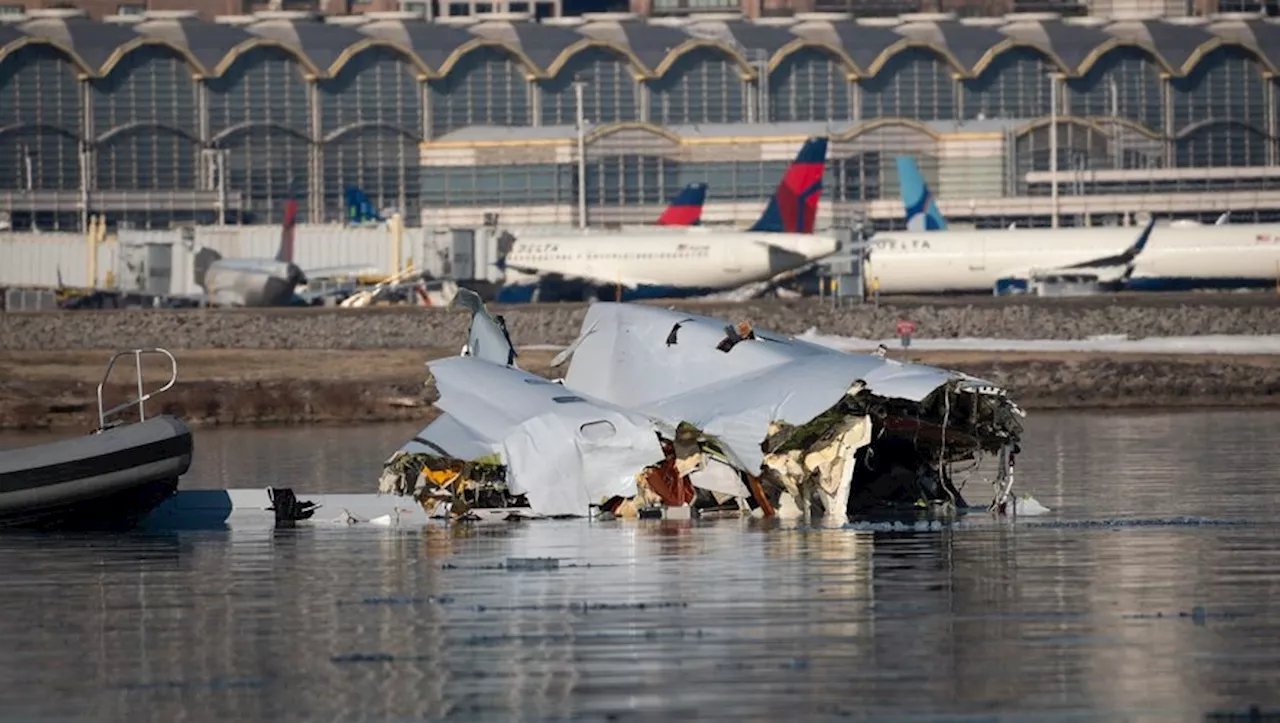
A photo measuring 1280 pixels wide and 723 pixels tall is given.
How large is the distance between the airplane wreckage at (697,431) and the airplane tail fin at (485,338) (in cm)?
126

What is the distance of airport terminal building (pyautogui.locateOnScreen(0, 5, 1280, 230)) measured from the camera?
15188 centimetres

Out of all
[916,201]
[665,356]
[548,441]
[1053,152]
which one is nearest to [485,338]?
[665,356]

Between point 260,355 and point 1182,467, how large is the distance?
39.8 m

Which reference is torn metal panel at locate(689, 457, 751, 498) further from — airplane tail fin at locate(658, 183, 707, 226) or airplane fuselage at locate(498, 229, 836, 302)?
airplane tail fin at locate(658, 183, 707, 226)

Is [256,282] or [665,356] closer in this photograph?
[665,356]

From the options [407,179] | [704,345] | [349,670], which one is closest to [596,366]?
[704,345]

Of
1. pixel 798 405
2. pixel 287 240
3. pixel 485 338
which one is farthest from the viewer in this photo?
pixel 287 240

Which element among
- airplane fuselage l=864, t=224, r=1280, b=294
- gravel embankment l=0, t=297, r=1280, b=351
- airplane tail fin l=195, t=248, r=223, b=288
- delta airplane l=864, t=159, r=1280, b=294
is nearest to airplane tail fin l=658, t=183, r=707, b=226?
delta airplane l=864, t=159, r=1280, b=294

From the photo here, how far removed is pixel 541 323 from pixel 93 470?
5475 centimetres

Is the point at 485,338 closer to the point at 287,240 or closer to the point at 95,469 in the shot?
the point at 95,469

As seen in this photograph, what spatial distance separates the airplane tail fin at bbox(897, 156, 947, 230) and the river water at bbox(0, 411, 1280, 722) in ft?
317

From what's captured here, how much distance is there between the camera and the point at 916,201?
135m

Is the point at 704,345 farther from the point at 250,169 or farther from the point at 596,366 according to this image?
the point at 250,169

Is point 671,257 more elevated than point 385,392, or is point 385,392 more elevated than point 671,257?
point 671,257
